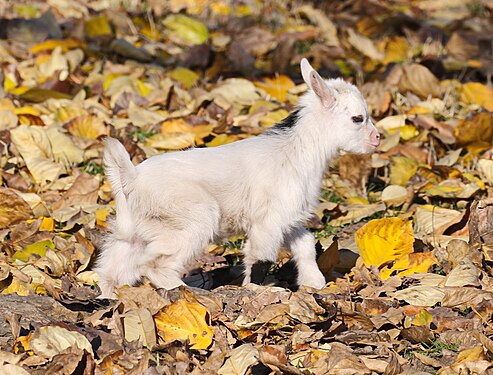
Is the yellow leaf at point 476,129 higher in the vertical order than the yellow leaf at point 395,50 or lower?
higher

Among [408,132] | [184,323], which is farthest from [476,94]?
[184,323]

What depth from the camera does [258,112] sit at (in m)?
7.80

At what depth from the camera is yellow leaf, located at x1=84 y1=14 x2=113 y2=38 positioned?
962 centimetres

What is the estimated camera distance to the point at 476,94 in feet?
27.7

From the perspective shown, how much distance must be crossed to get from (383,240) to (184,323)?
5.20 ft

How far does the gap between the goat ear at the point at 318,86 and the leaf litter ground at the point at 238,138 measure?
0.76m

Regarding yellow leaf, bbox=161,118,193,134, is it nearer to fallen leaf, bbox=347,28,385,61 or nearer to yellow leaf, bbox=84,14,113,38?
yellow leaf, bbox=84,14,113,38

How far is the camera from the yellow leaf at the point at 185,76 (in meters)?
8.73

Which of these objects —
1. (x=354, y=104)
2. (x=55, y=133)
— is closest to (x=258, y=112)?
(x=55, y=133)

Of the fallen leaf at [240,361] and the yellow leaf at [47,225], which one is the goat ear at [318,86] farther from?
the yellow leaf at [47,225]

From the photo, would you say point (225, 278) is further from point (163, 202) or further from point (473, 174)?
point (473, 174)

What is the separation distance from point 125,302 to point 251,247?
3.06 ft

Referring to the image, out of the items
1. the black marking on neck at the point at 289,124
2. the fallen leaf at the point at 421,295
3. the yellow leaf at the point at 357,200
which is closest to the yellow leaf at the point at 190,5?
the yellow leaf at the point at 357,200

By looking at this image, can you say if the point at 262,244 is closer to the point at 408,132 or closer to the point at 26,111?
the point at 408,132
